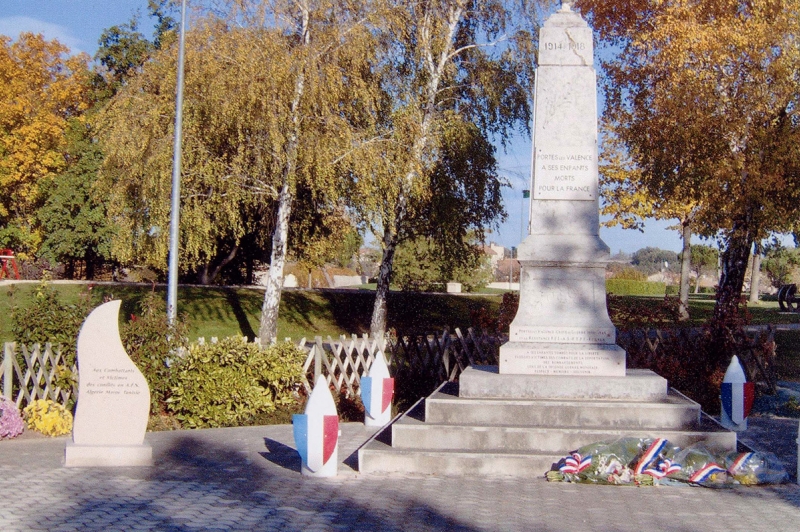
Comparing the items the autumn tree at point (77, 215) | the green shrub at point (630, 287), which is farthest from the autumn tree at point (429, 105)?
the green shrub at point (630, 287)

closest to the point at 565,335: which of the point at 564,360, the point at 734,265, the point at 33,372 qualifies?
the point at 564,360

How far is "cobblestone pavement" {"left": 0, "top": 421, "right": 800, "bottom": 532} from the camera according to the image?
7.07m

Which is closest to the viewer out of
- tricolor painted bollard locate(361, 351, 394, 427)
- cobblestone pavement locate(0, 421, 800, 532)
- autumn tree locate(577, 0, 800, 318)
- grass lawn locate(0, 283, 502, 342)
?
cobblestone pavement locate(0, 421, 800, 532)

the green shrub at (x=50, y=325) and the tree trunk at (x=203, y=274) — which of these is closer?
the green shrub at (x=50, y=325)

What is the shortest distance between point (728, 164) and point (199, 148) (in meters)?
12.7

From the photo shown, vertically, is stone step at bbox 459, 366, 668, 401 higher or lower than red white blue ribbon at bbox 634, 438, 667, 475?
higher

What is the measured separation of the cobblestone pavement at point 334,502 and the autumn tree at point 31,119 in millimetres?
36380

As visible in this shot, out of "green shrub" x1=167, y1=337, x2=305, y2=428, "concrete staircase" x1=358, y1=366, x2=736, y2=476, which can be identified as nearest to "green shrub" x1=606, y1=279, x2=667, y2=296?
"green shrub" x1=167, y1=337, x2=305, y2=428

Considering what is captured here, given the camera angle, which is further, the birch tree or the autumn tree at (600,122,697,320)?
the autumn tree at (600,122,697,320)

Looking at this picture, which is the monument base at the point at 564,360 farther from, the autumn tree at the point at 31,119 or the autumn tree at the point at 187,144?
the autumn tree at the point at 31,119

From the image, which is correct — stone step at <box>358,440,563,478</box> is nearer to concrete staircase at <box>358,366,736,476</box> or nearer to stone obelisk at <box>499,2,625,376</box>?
concrete staircase at <box>358,366,736,476</box>

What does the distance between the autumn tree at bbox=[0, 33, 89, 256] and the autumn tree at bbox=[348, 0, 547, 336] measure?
77.6 ft

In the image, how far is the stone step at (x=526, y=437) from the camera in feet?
30.8

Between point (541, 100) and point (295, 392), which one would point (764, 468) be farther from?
point (295, 392)
